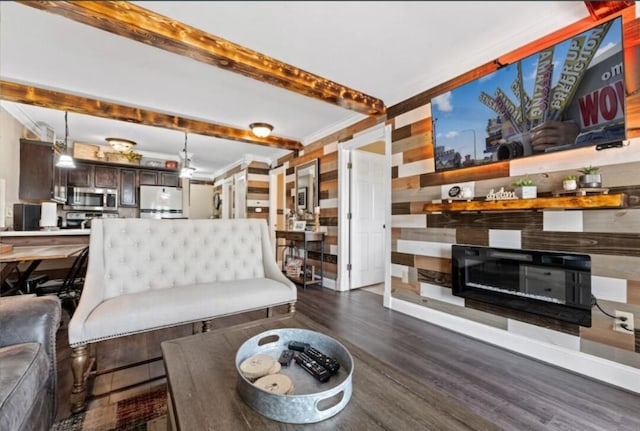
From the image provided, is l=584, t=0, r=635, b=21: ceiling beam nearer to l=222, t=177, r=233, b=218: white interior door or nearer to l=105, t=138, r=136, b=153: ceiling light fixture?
l=105, t=138, r=136, b=153: ceiling light fixture

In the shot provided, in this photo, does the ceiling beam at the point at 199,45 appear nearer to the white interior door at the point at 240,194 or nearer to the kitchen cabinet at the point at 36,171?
the kitchen cabinet at the point at 36,171

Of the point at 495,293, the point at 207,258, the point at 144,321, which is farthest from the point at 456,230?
the point at 144,321

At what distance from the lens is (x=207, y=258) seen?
7.70ft

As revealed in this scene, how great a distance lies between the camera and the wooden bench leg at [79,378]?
1430 mm

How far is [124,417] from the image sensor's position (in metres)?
1.40

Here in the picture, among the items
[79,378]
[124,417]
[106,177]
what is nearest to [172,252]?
[79,378]

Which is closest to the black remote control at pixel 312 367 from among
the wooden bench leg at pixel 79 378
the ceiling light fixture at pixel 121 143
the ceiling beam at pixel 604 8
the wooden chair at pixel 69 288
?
the wooden bench leg at pixel 79 378

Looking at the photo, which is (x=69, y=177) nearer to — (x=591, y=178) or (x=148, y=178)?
(x=148, y=178)

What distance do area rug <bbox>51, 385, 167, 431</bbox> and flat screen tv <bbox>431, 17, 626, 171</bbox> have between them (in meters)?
2.76

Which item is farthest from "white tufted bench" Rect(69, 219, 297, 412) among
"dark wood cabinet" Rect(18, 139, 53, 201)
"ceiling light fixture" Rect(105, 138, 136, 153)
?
"ceiling light fixture" Rect(105, 138, 136, 153)

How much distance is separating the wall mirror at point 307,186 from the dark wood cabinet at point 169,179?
3204 mm

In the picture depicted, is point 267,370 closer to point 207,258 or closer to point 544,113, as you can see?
point 207,258

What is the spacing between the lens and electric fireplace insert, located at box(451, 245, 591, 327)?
180 cm

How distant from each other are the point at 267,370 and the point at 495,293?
2.01 m
